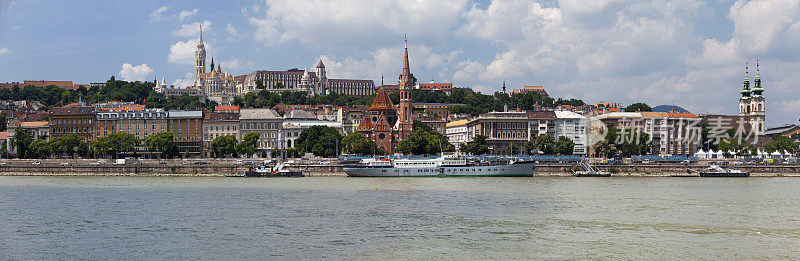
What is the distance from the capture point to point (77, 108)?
367 ft

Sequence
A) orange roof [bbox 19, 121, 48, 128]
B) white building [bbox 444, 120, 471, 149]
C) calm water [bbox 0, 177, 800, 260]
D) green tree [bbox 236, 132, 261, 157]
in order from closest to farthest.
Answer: calm water [bbox 0, 177, 800, 260], green tree [bbox 236, 132, 261, 157], orange roof [bbox 19, 121, 48, 128], white building [bbox 444, 120, 471, 149]

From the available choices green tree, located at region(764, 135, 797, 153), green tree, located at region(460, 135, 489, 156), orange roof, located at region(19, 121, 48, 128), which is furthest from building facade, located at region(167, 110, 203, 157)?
green tree, located at region(764, 135, 797, 153)

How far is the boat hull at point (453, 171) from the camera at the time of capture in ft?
252

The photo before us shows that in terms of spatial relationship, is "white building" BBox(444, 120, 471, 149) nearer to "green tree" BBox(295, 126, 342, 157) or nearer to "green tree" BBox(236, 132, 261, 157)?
"green tree" BBox(295, 126, 342, 157)

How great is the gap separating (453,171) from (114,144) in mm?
42765

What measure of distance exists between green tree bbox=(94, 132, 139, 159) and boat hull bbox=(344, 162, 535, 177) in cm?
3347

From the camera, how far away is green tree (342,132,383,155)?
100625 millimetres

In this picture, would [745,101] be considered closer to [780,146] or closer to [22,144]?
[780,146]

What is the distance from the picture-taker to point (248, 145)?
329ft

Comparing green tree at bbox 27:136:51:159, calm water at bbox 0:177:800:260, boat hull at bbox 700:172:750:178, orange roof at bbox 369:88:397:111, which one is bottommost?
calm water at bbox 0:177:800:260

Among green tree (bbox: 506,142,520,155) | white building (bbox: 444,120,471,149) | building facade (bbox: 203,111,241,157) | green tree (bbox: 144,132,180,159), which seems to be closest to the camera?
green tree (bbox: 144,132,180,159)

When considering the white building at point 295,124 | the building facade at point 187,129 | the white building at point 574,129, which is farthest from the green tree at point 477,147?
the building facade at point 187,129

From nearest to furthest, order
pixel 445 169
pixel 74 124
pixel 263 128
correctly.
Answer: pixel 445 169 < pixel 74 124 < pixel 263 128

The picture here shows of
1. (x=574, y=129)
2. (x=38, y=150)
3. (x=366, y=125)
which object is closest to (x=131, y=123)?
→ (x=38, y=150)
